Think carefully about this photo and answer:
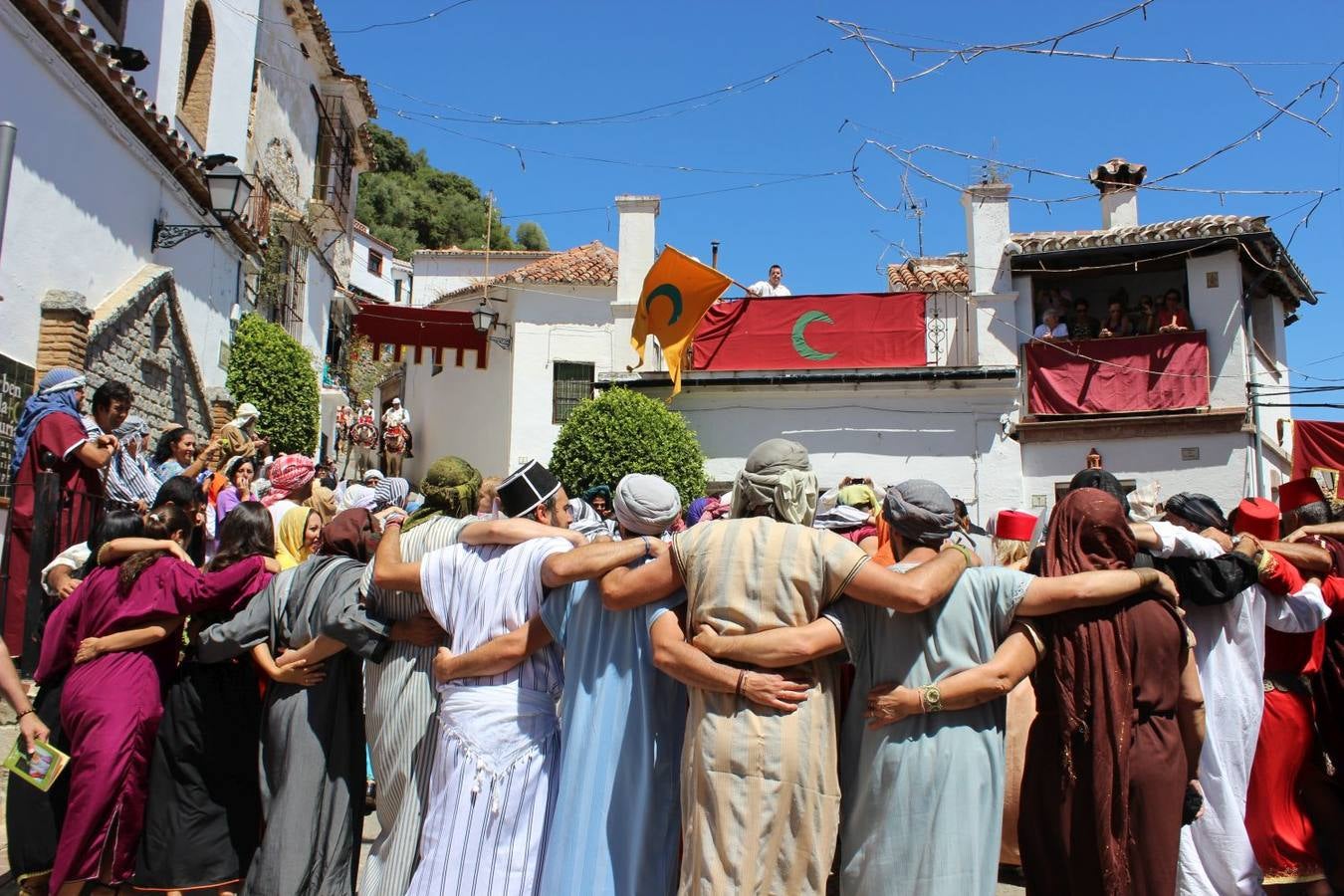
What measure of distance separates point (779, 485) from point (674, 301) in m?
14.4

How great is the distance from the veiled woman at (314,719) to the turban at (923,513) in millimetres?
1915

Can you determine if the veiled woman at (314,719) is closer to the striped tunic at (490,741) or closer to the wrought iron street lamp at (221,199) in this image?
the striped tunic at (490,741)

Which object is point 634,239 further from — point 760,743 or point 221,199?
point 760,743

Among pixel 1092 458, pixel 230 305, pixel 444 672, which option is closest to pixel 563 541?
pixel 444 672

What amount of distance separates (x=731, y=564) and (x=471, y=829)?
51.2 inches

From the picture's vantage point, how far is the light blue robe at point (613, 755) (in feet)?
10.4

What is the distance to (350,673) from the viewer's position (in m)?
3.90

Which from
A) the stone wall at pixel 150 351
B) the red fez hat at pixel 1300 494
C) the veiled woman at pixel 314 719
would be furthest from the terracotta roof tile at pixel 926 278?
the veiled woman at pixel 314 719

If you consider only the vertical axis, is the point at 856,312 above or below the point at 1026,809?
above

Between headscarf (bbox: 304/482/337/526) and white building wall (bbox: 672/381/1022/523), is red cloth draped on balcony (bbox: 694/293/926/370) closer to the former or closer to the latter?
white building wall (bbox: 672/381/1022/523)

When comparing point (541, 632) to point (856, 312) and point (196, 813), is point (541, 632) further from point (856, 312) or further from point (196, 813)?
point (856, 312)

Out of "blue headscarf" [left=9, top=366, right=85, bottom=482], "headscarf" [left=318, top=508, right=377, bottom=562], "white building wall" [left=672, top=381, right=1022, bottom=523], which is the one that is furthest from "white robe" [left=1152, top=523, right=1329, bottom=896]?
"white building wall" [left=672, top=381, right=1022, bottom=523]

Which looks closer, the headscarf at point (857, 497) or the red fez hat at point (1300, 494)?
the red fez hat at point (1300, 494)

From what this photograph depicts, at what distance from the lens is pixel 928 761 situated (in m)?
2.98
